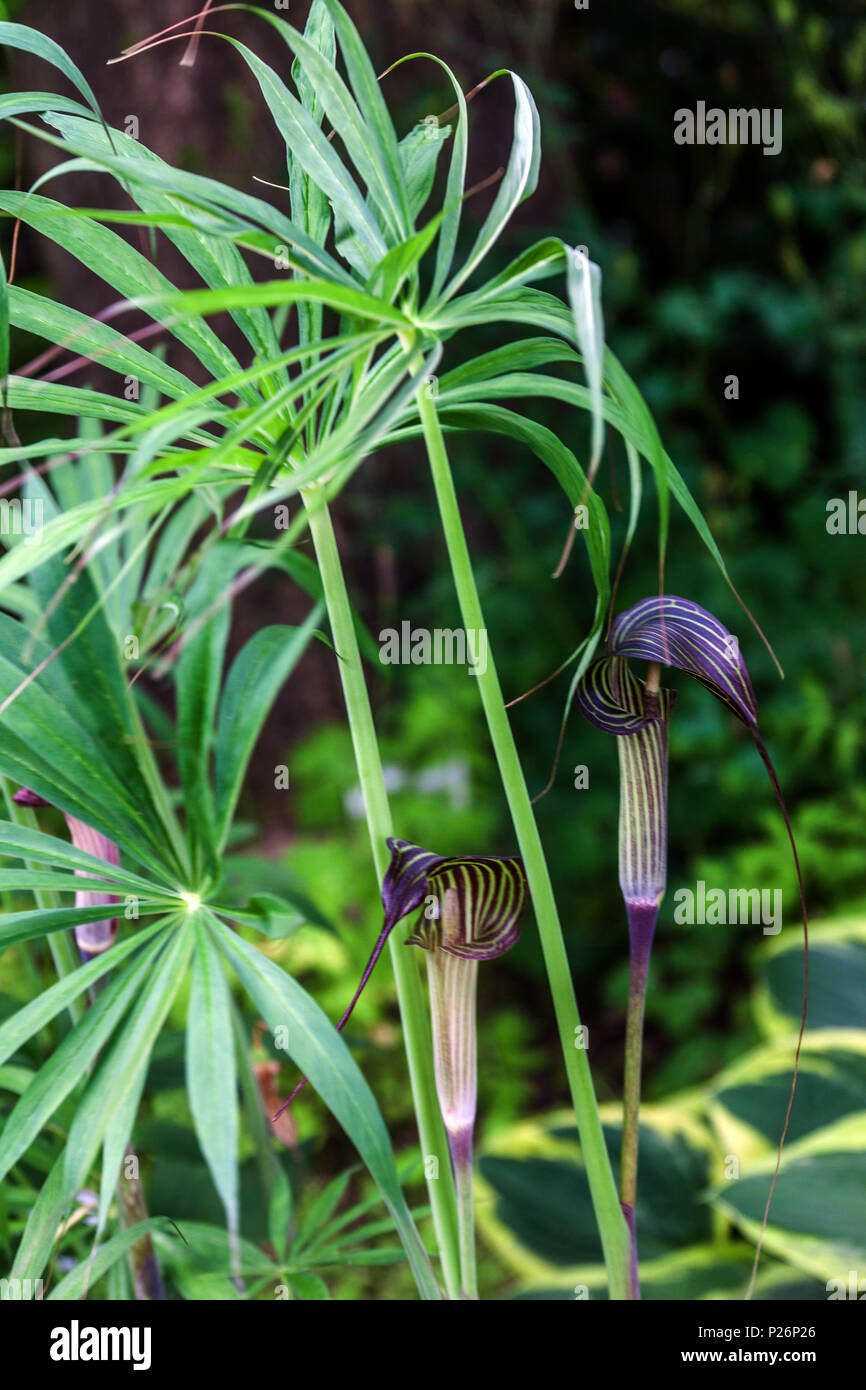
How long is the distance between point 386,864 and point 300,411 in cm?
18

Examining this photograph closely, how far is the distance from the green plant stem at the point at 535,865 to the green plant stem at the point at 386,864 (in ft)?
0.19

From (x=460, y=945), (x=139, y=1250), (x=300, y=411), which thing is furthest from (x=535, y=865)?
(x=139, y=1250)

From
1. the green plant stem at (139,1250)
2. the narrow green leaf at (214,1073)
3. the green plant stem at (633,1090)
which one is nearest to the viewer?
the narrow green leaf at (214,1073)

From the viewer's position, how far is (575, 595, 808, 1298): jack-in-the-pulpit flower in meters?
0.40

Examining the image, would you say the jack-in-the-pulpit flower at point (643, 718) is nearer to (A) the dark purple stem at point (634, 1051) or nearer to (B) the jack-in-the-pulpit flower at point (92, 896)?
(A) the dark purple stem at point (634, 1051)

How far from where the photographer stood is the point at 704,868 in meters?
1.74

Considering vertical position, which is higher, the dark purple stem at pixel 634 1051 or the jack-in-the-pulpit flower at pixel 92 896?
the jack-in-the-pulpit flower at pixel 92 896

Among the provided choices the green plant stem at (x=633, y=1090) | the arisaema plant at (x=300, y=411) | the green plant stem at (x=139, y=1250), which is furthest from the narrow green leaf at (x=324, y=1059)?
the green plant stem at (x=139, y=1250)

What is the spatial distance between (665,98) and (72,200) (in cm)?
130

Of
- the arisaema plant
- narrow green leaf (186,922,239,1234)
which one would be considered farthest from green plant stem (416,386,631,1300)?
narrow green leaf (186,922,239,1234)

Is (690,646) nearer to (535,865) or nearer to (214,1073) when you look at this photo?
(535,865)

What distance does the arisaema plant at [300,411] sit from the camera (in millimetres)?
331

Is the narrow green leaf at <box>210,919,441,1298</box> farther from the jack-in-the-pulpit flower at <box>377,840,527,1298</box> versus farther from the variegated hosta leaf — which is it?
the variegated hosta leaf

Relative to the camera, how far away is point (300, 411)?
0.41m
